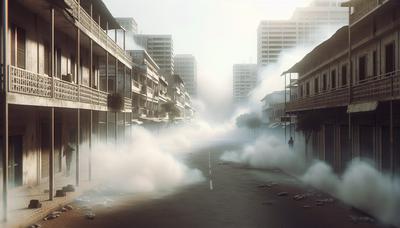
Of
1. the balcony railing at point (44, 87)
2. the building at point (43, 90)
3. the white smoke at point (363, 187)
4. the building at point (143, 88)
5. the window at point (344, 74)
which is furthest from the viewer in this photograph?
the building at point (143, 88)

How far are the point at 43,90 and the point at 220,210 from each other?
769cm

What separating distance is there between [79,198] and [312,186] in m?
10.8

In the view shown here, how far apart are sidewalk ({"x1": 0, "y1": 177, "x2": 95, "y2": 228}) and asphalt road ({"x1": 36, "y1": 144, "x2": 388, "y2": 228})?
560mm

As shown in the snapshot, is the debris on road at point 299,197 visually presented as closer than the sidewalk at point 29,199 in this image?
No

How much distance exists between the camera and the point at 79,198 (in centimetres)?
1725

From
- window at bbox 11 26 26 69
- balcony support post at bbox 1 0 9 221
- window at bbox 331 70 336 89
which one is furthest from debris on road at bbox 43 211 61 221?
window at bbox 331 70 336 89

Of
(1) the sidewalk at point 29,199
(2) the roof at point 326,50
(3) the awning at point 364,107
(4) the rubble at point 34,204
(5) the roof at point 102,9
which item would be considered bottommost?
(1) the sidewalk at point 29,199

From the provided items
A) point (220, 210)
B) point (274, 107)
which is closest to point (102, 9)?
point (220, 210)

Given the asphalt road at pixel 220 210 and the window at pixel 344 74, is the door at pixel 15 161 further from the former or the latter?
the window at pixel 344 74

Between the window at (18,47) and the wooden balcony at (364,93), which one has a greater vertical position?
the window at (18,47)

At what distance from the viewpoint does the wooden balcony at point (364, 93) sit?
15.6m

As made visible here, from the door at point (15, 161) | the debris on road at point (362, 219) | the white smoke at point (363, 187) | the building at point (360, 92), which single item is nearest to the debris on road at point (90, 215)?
the door at point (15, 161)

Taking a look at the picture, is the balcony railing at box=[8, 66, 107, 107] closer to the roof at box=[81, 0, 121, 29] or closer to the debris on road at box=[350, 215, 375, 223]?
the roof at box=[81, 0, 121, 29]

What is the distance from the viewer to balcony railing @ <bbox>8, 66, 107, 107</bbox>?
13500mm
